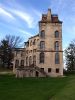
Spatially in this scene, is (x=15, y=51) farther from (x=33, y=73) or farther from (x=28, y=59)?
(x=33, y=73)

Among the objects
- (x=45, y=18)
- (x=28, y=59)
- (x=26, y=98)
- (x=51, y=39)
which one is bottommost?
(x=26, y=98)

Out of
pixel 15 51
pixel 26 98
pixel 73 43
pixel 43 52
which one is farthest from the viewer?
pixel 73 43

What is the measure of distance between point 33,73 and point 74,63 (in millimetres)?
34779

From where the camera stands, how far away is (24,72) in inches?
2859

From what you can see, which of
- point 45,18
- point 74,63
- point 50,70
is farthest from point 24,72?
point 74,63

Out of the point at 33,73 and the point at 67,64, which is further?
the point at 67,64

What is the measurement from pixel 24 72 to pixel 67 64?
126 feet

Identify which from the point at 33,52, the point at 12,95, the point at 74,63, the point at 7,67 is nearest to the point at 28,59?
the point at 33,52

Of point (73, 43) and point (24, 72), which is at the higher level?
point (73, 43)

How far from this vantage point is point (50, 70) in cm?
7725

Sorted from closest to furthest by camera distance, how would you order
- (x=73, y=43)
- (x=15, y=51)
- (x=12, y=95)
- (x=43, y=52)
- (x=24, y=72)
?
(x=12, y=95) → (x=24, y=72) → (x=43, y=52) → (x=15, y=51) → (x=73, y=43)

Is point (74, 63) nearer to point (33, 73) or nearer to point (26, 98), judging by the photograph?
point (33, 73)

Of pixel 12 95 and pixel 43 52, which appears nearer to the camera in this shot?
pixel 12 95

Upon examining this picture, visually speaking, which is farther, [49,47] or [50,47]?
[50,47]
